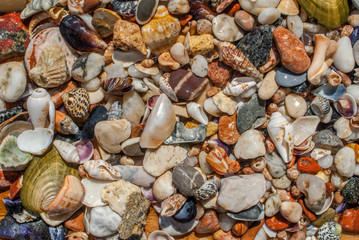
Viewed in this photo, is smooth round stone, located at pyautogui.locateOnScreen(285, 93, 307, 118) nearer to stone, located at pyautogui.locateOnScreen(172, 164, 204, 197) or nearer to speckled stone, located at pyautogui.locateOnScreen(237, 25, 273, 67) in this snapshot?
speckled stone, located at pyautogui.locateOnScreen(237, 25, 273, 67)

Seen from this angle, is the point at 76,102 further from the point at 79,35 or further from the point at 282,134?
the point at 282,134

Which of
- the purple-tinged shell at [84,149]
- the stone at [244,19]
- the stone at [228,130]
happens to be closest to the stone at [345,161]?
the stone at [228,130]

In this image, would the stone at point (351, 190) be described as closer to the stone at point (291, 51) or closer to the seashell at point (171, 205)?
the stone at point (291, 51)

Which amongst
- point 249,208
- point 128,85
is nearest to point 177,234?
point 249,208

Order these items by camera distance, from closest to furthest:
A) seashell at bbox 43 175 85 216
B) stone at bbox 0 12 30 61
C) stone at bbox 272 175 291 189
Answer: seashell at bbox 43 175 85 216 → stone at bbox 0 12 30 61 → stone at bbox 272 175 291 189

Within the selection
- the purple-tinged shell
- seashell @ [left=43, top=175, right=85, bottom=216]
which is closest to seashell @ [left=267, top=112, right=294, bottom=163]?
the purple-tinged shell

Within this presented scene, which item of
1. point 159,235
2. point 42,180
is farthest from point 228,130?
point 42,180
